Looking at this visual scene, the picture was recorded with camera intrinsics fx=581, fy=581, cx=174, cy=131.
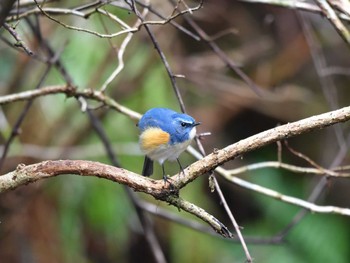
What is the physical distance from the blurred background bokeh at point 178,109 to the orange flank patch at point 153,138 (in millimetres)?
1566

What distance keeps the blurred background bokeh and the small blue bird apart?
1580 millimetres

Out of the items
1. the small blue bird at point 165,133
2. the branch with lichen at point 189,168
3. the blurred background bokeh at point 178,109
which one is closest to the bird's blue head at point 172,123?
the small blue bird at point 165,133

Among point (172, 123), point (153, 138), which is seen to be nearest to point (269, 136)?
point (172, 123)

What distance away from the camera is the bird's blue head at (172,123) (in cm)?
257

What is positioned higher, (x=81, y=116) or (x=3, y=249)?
(x=81, y=116)

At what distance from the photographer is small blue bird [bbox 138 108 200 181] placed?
2.59m

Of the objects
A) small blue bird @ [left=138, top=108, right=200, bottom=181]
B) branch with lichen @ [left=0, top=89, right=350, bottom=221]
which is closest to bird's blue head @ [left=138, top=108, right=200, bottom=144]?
small blue bird @ [left=138, top=108, right=200, bottom=181]

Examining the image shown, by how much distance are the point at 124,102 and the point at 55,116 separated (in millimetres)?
591

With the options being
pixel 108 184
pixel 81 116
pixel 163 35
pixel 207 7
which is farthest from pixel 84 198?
pixel 207 7

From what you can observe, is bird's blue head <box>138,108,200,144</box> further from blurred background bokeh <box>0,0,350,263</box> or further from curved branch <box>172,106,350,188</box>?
blurred background bokeh <box>0,0,350,263</box>

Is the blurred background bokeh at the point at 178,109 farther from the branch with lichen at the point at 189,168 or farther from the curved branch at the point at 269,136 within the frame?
the curved branch at the point at 269,136

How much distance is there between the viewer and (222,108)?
18.8ft

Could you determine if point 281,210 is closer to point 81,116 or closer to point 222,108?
point 222,108

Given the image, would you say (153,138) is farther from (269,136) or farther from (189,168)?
(269,136)
